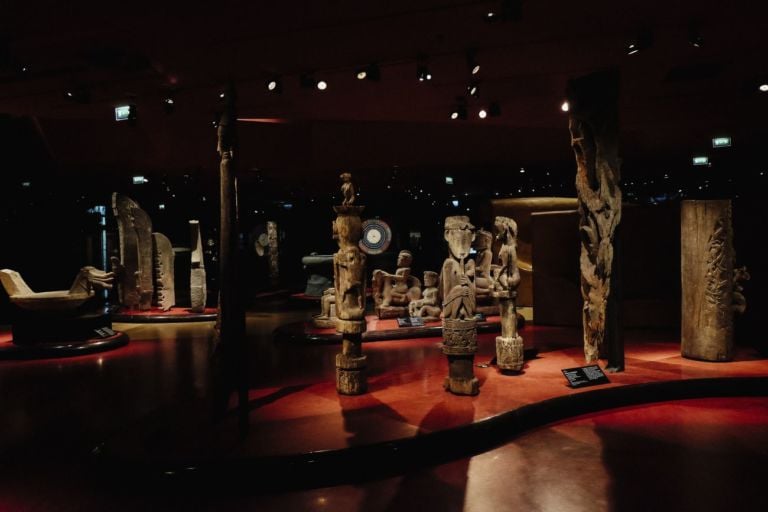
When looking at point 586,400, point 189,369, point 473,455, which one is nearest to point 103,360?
point 189,369

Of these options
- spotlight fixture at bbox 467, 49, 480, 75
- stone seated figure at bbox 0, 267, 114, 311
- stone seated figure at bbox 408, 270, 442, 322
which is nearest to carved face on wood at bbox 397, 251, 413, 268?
stone seated figure at bbox 408, 270, 442, 322

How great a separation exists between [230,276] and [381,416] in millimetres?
1439

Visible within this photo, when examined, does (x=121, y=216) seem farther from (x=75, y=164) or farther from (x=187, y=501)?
(x=187, y=501)

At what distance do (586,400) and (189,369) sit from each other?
3.99 meters

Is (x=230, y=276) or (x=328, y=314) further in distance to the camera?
(x=328, y=314)

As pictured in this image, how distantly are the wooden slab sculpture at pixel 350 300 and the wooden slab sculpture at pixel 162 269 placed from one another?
6.32m

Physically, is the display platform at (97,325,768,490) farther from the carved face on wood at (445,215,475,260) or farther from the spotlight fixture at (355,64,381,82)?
the spotlight fixture at (355,64,381,82)

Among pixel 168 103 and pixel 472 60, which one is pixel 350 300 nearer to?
pixel 472 60

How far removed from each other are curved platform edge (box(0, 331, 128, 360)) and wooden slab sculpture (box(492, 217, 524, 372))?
4930mm

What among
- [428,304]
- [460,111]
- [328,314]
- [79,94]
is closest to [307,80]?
[460,111]

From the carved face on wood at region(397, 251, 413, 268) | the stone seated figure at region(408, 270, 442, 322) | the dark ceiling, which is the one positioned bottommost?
the stone seated figure at region(408, 270, 442, 322)

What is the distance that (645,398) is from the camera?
4758 mm

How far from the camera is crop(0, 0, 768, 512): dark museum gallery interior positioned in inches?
134

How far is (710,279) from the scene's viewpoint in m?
5.48
